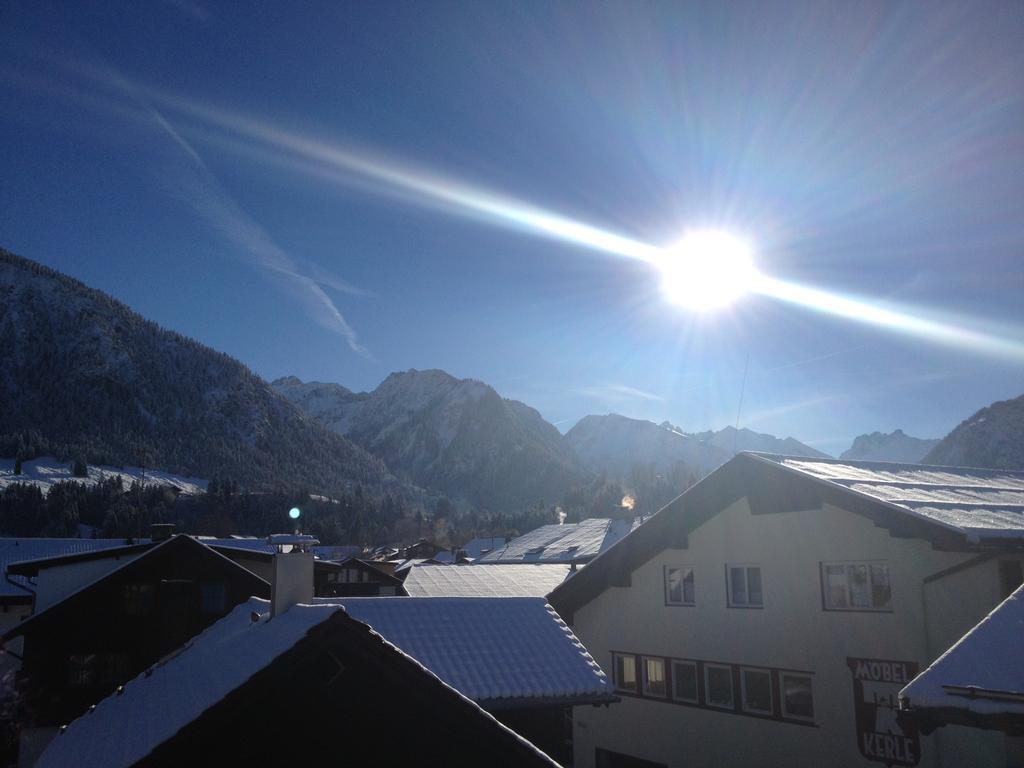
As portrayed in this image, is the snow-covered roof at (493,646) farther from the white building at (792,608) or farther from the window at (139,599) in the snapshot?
the window at (139,599)

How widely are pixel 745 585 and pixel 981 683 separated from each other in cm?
1051

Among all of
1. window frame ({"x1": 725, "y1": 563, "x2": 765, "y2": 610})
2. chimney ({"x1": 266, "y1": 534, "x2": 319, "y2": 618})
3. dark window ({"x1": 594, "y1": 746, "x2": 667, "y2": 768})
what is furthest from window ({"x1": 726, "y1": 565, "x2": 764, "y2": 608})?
chimney ({"x1": 266, "y1": 534, "x2": 319, "y2": 618})

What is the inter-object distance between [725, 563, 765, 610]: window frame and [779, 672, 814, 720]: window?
1.51 metres

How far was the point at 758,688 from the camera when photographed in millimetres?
15984

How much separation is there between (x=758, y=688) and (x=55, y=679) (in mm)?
29035

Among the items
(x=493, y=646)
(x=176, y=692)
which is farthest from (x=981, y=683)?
(x=493, y=646)

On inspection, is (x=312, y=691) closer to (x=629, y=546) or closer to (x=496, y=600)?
(x=496, y=600)

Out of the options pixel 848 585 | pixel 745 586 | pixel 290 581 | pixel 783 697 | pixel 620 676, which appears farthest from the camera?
pixel 620 676

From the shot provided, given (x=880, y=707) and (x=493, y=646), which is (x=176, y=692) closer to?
(x=493, y=646)

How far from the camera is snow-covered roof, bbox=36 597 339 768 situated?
779cm

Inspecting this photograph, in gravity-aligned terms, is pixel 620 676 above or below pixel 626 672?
below

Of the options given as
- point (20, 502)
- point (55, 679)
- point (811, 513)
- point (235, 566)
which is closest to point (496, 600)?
point (811, 513)

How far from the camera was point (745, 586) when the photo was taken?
16.7 m

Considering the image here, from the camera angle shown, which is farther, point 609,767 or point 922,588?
point 609,767
